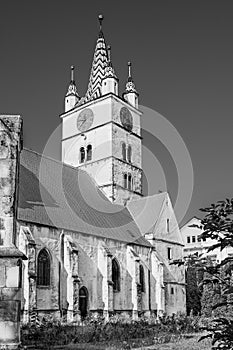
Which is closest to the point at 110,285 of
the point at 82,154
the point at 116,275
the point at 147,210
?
the point at 116,275

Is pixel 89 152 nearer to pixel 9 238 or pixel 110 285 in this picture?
pixel 110 285

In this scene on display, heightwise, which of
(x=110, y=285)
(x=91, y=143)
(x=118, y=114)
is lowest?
(x=110, y=285)

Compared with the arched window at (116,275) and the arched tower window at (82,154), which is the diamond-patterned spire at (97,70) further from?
the arched window at (116,275)

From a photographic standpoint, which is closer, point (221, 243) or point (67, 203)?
point (221, 243)

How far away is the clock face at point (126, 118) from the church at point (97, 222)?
10 centimetres

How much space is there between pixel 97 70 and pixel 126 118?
7.11m

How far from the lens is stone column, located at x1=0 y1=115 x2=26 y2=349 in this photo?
261 inches

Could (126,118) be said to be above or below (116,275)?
above

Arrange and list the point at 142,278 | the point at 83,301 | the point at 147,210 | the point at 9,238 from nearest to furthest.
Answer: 1. the point at 9,238
2. the point at 83,301
3. the point at 142,278
4. the point at 147,210

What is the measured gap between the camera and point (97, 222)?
3281cm

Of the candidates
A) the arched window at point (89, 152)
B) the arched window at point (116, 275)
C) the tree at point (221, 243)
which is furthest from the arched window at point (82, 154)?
the tree at point (221, 243)

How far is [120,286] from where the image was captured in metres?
32.8

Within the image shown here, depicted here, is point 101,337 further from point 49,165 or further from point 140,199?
point 140,199

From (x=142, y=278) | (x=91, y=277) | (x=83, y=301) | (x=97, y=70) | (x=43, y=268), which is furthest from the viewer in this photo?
(x=97, y=70)
